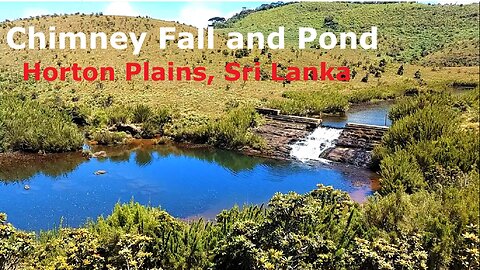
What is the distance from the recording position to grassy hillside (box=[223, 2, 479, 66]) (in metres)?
98.6

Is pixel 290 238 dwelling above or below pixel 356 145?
below

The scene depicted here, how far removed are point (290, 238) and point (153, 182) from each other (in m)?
17.4

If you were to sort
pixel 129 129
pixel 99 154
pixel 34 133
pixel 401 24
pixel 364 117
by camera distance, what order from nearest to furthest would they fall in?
pixel 34 133
pixel 99 154
pixel 129 129
pixel 364 117
pixel 401 24

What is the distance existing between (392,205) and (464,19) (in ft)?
386

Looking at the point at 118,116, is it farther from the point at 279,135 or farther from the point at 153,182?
the point at 279,135

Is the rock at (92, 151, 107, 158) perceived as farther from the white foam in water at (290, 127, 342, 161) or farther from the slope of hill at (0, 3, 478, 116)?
the white foam in water at (290, 127, 342, 161)

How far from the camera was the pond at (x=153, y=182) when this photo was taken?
887 inches

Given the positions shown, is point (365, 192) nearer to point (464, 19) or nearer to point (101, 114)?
point (101, 114)

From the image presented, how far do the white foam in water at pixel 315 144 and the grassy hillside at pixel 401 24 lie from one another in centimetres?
6389

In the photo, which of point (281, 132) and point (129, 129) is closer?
point (281, 132)

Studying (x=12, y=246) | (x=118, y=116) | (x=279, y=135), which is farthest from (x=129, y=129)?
(x=12, y=246)

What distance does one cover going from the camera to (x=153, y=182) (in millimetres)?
27297

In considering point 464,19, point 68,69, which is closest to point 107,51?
point 68,69

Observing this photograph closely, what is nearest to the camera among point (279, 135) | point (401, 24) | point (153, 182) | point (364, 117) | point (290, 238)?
point (290, 238)
